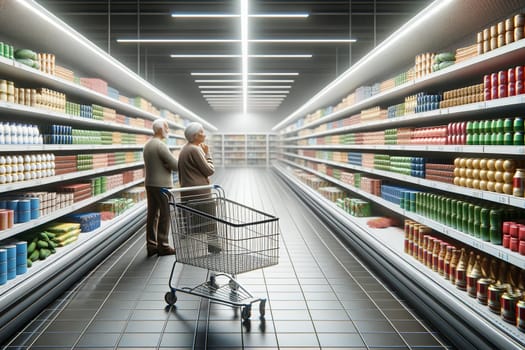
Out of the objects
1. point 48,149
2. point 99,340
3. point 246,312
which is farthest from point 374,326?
point 48,149

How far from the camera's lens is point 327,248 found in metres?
6.02

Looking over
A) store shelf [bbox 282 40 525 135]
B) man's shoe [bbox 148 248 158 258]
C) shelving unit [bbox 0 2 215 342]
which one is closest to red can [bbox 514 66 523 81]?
store shelf [bbox 282 40 525 135]

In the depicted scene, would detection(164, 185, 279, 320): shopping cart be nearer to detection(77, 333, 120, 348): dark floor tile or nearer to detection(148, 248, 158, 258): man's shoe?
detection(77, 333, 120, 348): dark floor tile

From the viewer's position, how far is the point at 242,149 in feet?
90.2

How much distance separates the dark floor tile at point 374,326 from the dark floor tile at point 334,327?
55mm

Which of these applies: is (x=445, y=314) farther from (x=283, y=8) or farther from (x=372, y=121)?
(x=283, y=8)

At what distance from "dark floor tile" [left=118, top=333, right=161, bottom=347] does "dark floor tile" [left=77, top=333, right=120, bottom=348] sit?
56 mm

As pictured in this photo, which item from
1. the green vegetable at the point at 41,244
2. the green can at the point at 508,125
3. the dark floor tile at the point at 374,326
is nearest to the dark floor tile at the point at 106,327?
the green vegetable at the point at 41,244

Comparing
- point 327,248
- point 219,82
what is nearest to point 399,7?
point 327,248

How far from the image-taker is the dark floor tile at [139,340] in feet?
10.1

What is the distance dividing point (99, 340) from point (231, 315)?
104 centimetres

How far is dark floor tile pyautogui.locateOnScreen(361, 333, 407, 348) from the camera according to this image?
3.09m

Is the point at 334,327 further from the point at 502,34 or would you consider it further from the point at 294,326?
the point at 502,34

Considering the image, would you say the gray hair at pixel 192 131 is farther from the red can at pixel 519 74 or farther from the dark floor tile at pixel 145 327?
the red can at pixel 519 74
